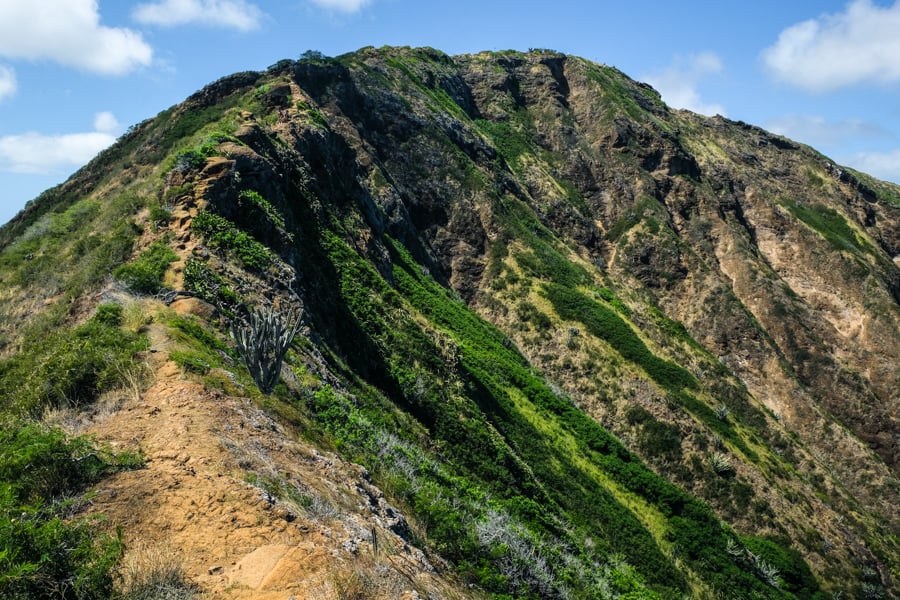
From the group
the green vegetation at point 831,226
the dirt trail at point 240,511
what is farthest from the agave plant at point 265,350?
the green vegetation at point 831,226

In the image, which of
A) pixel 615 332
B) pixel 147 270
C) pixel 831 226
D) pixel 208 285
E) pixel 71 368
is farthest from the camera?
pixel 831 226

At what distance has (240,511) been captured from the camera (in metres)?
6.23

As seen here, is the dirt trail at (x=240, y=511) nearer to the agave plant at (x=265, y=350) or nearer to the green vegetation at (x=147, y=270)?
the agave plant at (x=265, y=350)

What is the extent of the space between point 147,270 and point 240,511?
9.46m

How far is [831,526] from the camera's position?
36.2 metres

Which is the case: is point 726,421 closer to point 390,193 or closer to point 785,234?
point 390,193

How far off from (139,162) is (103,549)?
1246 inches

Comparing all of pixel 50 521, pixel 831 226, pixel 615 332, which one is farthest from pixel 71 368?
pixel 831 226

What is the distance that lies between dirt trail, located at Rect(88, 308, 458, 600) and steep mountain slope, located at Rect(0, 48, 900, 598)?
0.10 m

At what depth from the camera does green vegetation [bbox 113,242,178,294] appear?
510 inches

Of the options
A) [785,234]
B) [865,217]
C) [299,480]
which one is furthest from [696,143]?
[299,480]

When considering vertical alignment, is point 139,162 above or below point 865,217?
below

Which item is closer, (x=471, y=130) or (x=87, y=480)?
(x=87, y=480)

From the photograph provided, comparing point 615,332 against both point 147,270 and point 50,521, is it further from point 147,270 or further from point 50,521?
point 50,521
